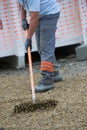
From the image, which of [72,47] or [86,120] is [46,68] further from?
[72,47]

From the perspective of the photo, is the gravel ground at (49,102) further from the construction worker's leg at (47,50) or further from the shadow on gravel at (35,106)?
the construction worker's leg at (47,50)

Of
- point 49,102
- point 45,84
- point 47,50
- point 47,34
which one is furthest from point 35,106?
point 47,34

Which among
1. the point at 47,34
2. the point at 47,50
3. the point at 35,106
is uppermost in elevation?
the point at 47,34

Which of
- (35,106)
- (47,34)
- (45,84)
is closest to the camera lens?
(35,106)

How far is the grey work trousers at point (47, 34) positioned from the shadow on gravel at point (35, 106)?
96cm

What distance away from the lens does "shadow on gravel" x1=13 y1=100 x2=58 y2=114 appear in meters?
5.63

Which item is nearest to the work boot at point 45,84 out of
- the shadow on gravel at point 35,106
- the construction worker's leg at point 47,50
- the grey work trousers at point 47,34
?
the construction worker's leg at point 47,50

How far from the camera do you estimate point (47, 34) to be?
6.42 metres

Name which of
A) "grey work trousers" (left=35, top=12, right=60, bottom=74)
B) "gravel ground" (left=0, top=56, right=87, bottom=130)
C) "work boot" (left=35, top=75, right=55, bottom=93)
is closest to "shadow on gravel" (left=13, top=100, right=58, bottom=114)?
"gravel ground" (left=0, top=56, right=87, bottom=130)

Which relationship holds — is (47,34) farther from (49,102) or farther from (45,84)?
(49,102)

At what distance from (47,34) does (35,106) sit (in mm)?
1256

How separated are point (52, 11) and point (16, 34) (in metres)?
2.23

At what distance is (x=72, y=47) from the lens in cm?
962

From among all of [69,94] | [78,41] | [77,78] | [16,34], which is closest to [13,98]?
[69,94]
